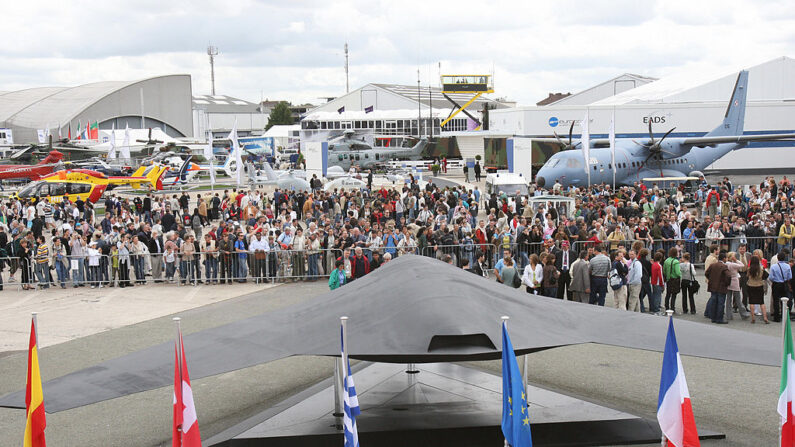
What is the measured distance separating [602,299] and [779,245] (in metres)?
7.11

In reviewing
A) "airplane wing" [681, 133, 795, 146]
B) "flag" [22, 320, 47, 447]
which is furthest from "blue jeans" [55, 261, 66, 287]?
Result: "airplane wing" [681, 133, 795, 146]

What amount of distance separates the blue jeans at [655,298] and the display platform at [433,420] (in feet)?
19.2

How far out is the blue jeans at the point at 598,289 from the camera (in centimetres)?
1503

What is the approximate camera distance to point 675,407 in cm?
692

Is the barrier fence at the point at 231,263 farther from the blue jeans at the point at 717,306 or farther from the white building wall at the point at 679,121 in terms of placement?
the white building wall at the point at 679,121

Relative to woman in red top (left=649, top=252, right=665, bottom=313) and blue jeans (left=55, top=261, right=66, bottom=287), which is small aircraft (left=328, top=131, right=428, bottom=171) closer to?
blue jeans (left=55, top=261, right=66, bottom=287)

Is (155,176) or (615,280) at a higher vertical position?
(155,176)

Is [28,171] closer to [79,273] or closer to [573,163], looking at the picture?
[79,273]

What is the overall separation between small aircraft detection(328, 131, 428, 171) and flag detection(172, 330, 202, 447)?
172 feet

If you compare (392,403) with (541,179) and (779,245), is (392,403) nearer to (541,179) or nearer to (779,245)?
(779,245)

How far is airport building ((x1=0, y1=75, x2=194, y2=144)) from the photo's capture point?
9669 centimetres

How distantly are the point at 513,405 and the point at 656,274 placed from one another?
964 cm

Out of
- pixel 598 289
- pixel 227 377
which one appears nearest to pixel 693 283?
pixel 598 289

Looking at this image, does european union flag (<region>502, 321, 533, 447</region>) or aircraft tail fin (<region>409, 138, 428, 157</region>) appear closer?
european union flag (<region>502, 321, 533, 447</region>)
